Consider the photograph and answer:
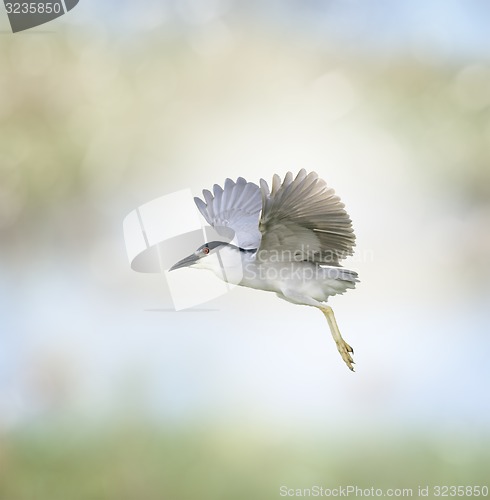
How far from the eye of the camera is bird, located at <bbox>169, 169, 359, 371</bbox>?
2.65 metres

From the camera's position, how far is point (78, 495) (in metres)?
3.93

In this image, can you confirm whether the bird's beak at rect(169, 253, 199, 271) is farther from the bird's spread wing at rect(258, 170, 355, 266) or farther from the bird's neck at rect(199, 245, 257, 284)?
the bird's spread wing at rect(258, 170, 355, 266)

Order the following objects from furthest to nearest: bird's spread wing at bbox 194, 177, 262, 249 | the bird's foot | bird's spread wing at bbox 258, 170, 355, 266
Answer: bird's spread wing at bbox 194, 177, 262, 249 → the bird's foot → bird's spread wing at bbox 258, 170, 355, 266

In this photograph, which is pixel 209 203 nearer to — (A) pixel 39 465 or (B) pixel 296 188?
(B) pixel 296 188

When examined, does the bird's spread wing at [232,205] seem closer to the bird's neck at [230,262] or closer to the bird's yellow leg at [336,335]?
the bird's neck at [230,262]

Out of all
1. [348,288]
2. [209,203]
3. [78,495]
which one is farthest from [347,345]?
[78,495]

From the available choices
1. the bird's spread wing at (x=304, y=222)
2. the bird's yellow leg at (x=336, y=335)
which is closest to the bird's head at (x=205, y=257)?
the bird's spread wing at (x=304, y=222)

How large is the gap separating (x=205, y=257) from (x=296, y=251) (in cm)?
37

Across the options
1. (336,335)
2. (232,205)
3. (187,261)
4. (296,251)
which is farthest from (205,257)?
(336,335)

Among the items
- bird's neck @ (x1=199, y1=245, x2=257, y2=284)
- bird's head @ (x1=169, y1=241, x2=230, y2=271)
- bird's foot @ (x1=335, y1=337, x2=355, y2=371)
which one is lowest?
bird's foot @ (x1=335, y1=337, x2=355, y2=371)

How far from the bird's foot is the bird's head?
1.88 feet

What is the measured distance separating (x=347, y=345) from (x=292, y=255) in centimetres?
41

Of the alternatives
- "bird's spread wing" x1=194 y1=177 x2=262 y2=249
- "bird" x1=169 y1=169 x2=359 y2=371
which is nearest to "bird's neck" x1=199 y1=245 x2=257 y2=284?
"bird" x1=169 y1=169 x2=359 y2=371

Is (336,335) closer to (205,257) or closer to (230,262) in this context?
(230,262)
